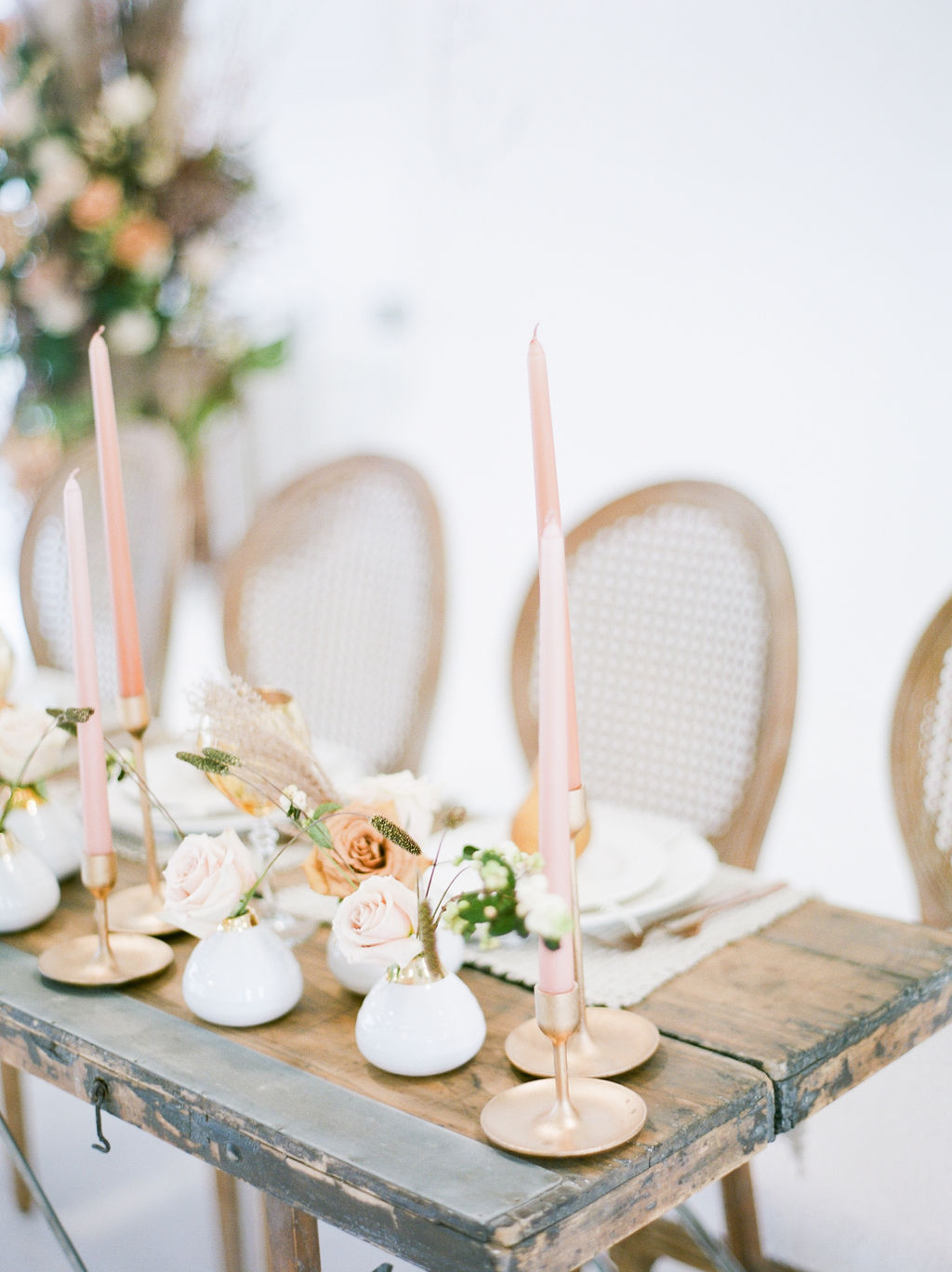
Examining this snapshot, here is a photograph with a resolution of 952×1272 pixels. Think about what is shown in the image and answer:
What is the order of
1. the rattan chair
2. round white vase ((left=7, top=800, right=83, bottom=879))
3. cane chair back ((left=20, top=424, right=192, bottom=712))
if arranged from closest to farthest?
round white vase ((left=7, top=800, right=83, bottom=879))
the rattan chair
cane chair back ((left=20, top=424, right=192, bottom=712))

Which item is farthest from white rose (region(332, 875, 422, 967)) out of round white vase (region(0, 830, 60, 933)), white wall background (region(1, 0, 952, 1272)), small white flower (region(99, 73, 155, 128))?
small white flower (region(99, 73, 155, 128))

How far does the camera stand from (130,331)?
10.2 ft

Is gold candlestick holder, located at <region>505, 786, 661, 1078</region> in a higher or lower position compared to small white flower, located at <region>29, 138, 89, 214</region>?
lower

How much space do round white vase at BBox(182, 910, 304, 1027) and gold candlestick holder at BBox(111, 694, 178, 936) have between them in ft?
0.34

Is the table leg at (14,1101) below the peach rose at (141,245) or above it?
below

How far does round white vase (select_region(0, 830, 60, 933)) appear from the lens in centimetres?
105

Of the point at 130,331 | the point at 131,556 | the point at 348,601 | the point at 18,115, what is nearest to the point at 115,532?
the point at 348,601

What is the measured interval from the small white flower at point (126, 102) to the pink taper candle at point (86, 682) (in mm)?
2452

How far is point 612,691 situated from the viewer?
154 centimetres

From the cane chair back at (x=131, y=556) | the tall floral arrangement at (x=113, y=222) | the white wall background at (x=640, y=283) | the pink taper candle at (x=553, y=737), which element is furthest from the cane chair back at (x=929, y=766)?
the tall floral arrangement at (x=113, y=222)

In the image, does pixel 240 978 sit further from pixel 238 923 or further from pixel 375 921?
pixel 375 921

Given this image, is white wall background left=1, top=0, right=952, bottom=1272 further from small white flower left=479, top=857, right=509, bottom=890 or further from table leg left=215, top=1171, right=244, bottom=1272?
small white flower left=479, top=857, right=509, bottom=890

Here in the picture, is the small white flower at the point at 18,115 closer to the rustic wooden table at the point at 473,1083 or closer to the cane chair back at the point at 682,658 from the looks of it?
the cane chair back at the point at 682,658

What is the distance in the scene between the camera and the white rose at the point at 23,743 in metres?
1.07
